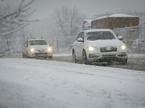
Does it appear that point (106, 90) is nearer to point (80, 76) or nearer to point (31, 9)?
point (80, 76)

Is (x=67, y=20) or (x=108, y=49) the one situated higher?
(x=67, y=20)

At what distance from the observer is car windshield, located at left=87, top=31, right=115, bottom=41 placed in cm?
1778

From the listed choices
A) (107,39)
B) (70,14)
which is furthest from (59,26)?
(107,39)

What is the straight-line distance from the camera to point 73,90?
8.99 meters

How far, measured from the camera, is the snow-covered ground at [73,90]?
7.95 m

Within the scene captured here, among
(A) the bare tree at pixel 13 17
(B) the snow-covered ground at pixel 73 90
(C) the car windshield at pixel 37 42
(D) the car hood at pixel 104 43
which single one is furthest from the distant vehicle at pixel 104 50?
(C) the car windshield at pixel 37 42

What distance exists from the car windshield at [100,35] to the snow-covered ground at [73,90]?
→ 246 inches

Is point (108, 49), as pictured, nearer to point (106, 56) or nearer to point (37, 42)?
point (106, 56)

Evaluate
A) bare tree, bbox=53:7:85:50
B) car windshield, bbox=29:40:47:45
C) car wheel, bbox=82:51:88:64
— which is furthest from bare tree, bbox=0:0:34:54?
bare tree, bbox=53:7:85:50

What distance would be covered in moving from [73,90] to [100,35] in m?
9.24

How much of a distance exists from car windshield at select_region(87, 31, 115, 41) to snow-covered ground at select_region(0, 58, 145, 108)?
6.25 m

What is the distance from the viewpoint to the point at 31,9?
6664 mm

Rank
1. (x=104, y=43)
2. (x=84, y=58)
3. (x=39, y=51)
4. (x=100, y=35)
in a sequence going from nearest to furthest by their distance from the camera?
(x=104, y=43), (x=84, y=58), (x=100, y=35), (x=39, y=51)

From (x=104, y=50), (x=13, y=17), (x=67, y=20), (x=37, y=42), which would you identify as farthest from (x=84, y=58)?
(x=67, y=20)
